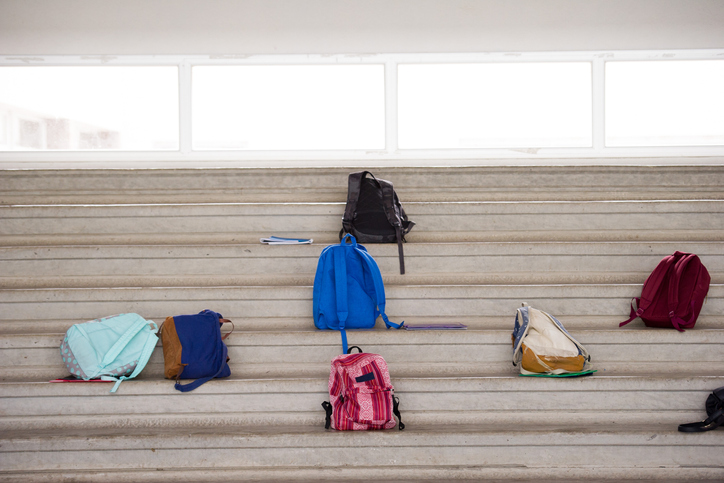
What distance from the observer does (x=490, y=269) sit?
3.39 meters

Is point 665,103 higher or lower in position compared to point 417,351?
higher

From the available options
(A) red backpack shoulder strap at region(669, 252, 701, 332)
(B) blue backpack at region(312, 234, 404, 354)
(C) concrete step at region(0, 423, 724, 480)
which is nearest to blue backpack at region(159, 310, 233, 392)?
(C) concrete step at region(0, 423, 724, 480)

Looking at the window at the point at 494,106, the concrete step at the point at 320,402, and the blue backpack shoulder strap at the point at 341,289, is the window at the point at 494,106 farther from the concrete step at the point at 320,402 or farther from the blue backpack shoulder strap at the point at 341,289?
the concrete step at the point at 320,402

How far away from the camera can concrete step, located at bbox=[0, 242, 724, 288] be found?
3.33 m

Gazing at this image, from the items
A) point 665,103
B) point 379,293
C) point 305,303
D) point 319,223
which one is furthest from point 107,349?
point 665,103

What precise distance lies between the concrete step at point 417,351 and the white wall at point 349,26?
2886 mm

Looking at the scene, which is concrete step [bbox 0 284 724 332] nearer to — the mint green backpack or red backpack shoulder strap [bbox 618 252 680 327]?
red backpack shoulder strap [bbox 618 252 680 327]

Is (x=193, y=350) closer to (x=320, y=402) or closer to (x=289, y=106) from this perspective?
(x=320, y=402)

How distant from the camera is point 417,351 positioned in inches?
113

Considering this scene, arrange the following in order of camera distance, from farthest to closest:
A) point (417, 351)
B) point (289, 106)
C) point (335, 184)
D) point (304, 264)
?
point (289, 106), point (335, 184), point (304, 264), point (417, 351)

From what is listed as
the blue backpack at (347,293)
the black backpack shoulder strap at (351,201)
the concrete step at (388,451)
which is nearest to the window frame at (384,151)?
the black backpack shoulder strap at (351,201)

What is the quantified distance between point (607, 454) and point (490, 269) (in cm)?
132

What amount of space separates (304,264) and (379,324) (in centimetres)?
68

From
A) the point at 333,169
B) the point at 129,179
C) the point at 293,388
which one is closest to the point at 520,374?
the point at 293,388
